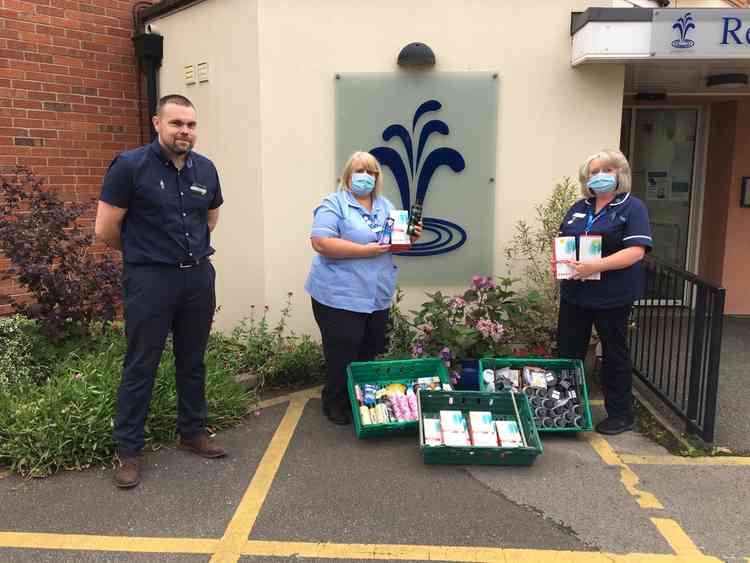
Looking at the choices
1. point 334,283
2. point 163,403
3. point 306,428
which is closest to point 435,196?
point 334,283

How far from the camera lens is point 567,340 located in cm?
429

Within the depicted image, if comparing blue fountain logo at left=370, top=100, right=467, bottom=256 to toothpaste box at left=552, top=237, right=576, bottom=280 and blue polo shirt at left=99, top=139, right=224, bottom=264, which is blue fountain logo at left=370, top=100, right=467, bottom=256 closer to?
toothpaste box at left=552, top=237, right=576, bottom=280

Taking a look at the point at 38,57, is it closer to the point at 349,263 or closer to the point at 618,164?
the point at 349,263

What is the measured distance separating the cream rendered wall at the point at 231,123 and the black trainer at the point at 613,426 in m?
2.85

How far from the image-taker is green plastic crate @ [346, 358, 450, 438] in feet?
13.1

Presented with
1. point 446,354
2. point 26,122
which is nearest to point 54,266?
point 26,122

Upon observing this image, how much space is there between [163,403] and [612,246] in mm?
2936

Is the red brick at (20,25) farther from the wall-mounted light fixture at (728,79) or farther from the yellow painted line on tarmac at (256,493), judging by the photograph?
the wall-mounted light fixture at (728,79)

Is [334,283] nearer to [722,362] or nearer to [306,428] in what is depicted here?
[306,428]

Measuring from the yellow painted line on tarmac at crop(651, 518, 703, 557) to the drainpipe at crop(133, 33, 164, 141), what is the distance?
5498mm

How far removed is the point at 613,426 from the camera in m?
4.19

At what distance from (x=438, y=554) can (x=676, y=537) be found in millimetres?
1140

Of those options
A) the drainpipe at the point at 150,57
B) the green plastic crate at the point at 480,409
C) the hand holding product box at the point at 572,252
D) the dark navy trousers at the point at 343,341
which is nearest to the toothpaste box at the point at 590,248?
the hand holding product box at the point at 572,252

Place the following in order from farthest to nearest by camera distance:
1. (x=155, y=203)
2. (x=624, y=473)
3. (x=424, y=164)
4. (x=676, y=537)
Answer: (x=424, y=164) < (x=624, y=473) < (x=155, y=203) < (x=676, y=537)
